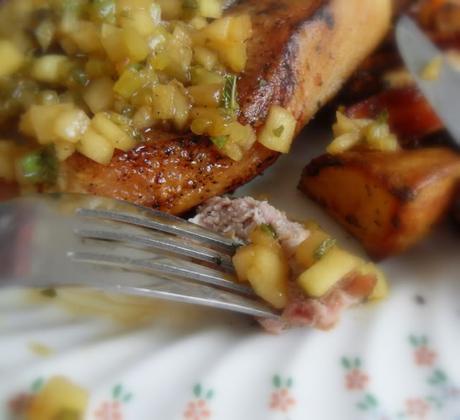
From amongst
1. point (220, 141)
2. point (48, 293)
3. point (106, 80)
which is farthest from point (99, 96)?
point (48, 293)

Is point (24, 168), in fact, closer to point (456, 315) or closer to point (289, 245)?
point (289, 245)

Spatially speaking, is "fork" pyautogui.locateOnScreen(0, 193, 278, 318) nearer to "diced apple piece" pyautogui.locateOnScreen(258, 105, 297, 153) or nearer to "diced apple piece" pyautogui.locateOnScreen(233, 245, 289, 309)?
"diced apple piece" pyautogui.locateOnScreen(233, 245, 289, 309)

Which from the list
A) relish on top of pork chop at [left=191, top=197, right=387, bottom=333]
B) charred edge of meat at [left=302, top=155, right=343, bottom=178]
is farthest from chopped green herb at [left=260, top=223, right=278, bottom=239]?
charred edge of meat at [left=302, top=155, right=343, bottom=178]

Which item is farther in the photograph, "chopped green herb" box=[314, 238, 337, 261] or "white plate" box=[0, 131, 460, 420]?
"chopped green herb" box=[314, 238, 337, 261]

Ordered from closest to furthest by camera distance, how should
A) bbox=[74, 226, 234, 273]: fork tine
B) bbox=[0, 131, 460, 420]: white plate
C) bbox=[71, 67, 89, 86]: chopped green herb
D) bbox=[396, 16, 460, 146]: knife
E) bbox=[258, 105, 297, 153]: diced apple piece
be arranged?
A: bbox=[0, 131, 460, 420]: white plate, bbox=[74, 226, 234, 273]: fork tine, bbox=[71, 67, 89, 86]: chopped green herb, bbox=[258, 105, 297, 153]: diced apple piece, bbox=[396, 16, 460, 146]: knife

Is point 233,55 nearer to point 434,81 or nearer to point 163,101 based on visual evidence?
point 163,101
